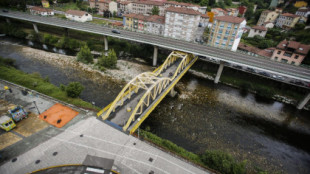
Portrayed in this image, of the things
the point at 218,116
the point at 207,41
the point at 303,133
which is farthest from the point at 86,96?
the point at 207,41

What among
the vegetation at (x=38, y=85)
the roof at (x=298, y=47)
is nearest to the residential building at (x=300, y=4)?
the roof at (x=298, y=47)

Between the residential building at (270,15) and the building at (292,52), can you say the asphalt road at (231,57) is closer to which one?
the building at (292,52)

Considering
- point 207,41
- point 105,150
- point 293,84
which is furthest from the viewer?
point 207,41

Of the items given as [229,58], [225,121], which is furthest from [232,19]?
[225,121]

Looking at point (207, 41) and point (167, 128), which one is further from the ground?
point (207, 41)

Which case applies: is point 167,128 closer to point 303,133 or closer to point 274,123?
point 274,123

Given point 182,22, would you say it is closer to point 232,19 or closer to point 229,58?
point 232,19
